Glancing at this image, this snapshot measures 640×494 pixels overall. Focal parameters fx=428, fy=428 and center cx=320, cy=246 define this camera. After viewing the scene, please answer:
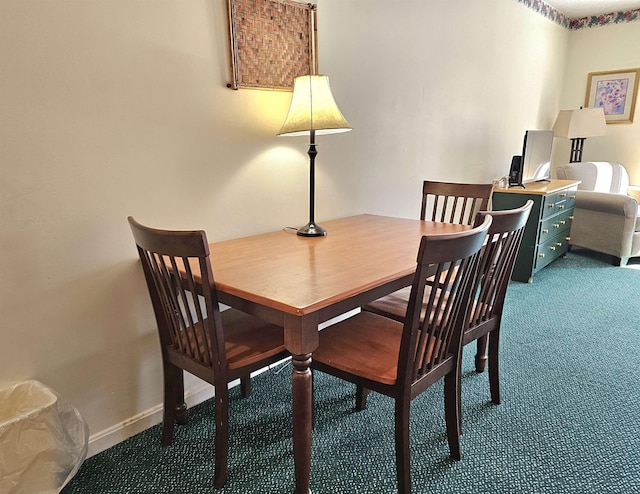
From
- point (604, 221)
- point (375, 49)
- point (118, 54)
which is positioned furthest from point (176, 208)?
Answer: point (604, 221)

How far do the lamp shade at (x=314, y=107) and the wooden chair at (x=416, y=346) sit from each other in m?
0.77

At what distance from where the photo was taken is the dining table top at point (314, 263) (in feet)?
4.03

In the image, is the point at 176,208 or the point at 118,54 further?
the point at 176,208

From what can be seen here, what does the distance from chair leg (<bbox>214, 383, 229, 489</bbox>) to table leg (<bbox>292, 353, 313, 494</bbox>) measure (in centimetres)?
24

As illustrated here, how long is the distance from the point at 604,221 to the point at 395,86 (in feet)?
8.50

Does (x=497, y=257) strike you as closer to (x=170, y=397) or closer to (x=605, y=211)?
(x=170, y=397)

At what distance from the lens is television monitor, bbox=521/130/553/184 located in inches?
140

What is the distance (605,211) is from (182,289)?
3985 mm

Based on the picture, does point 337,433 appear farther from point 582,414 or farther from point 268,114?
point 268,114

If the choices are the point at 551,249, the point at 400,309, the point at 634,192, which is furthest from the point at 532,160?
the point at 400,309

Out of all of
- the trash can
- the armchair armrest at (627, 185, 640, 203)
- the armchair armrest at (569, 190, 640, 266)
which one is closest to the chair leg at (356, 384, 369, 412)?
the trash can

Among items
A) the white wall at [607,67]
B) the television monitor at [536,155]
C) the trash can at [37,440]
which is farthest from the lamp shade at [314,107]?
the white wall at [607,67]

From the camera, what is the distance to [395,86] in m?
2.62

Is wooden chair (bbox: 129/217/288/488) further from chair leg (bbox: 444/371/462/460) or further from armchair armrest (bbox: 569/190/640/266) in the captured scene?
armchair armrest (bbox: 569/190/640/266)
